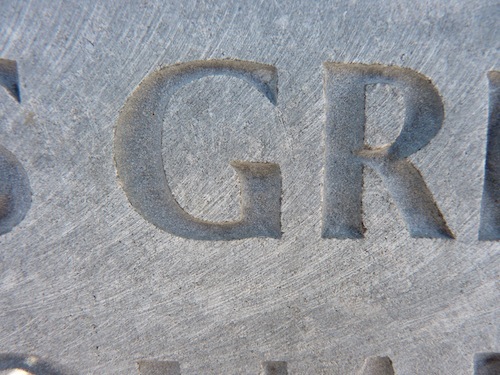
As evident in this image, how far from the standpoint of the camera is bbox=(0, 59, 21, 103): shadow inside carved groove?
3.91 ft

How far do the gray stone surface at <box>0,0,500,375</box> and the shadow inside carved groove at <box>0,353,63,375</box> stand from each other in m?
0.02

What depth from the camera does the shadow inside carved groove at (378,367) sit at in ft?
4.68

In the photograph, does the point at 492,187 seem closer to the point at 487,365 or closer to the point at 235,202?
the point at 487,365

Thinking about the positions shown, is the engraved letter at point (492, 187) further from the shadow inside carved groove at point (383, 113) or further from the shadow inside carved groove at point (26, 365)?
the shadow inside carved groove at point (26, 365)

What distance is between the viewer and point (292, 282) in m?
1.35

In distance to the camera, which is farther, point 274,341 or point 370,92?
point 274,341

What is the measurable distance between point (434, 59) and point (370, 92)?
21cm

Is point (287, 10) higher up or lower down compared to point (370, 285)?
higher up

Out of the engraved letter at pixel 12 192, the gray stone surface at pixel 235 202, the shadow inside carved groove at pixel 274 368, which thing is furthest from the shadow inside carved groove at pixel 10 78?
the shadow inside carved groove at pixel 274 368

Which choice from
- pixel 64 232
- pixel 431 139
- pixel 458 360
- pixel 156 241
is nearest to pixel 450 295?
pixel 458 360

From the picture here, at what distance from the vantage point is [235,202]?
1.30 meters

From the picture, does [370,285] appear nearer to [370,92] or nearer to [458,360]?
[458,360]

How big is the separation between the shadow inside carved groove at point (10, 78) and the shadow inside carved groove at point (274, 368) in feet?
3.79

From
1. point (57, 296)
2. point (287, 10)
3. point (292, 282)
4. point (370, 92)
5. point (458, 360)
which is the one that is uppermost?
point (287, 10)
